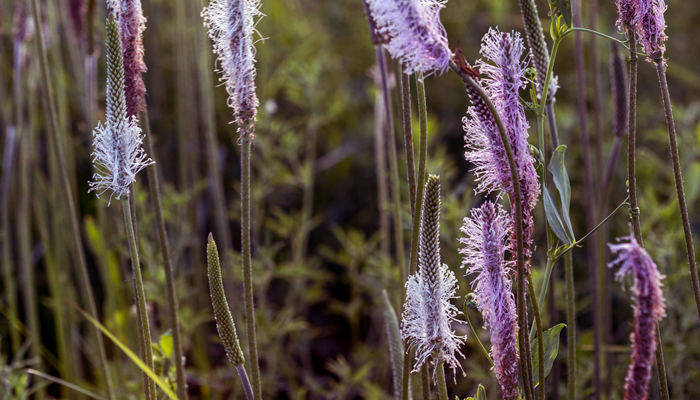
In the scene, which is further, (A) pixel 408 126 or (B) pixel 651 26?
(A) pixel 408 126

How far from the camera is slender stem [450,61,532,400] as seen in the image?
60 centimetres

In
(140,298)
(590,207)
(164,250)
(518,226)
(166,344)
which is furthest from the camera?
(590,207)

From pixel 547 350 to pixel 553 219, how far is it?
6.0 inches

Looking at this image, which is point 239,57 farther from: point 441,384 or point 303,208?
point 303,208

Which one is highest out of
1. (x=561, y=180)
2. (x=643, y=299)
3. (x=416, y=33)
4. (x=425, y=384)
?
(x=416, y=33)

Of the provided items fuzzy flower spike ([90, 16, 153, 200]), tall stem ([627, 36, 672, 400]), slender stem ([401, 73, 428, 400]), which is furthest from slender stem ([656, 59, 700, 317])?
fuzzy flower spike ([90, 16, 153, 200])

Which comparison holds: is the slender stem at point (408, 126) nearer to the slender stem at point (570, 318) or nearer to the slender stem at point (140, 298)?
the slender stem at point (570, 318)

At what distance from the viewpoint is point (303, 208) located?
216 cm

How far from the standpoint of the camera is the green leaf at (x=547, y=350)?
0.77m

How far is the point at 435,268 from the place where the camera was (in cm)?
67

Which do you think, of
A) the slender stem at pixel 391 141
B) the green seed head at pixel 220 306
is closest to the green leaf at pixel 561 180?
the slender stem at pixel 391 141

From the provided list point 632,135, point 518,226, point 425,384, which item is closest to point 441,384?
point 425,384

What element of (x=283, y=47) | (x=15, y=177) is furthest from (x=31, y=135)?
(x=283, y=47)

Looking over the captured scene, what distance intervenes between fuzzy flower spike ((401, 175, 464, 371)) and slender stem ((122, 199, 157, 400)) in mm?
283
